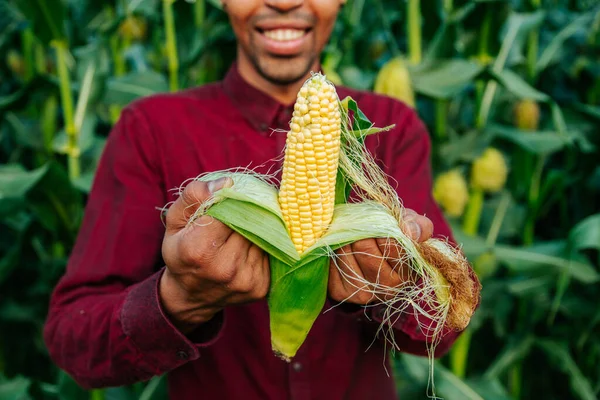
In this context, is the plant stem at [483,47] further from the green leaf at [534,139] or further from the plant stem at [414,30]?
the plant stem at [414,30]

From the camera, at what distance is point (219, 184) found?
3.47 feet

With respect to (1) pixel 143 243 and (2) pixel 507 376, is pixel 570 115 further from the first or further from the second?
(1) pixel 143 243

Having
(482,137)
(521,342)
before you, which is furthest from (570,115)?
(521,342)

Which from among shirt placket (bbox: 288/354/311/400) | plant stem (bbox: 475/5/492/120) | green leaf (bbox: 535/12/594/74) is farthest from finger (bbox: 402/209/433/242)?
green leaf (bbox: 535/12/594/74)

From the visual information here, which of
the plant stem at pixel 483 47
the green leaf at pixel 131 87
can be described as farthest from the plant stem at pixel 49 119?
the plant stem at pixel 483 47

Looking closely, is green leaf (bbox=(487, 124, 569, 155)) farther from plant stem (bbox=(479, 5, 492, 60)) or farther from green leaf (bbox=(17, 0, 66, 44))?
green leaf (bbox=(17, 0, 66, 44))

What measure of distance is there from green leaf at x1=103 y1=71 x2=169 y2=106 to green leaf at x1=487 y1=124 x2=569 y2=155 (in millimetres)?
1456

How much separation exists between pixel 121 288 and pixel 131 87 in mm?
1375

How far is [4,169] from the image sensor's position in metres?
2.46

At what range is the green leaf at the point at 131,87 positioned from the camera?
105 inches

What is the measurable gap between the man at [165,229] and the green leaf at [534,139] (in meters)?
1.05

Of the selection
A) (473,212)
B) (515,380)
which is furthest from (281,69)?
(515,380)

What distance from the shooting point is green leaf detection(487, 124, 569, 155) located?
8.90 ft

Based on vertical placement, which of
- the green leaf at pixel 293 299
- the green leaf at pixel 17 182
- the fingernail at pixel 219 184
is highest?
the fingernail at pixel 219 184
